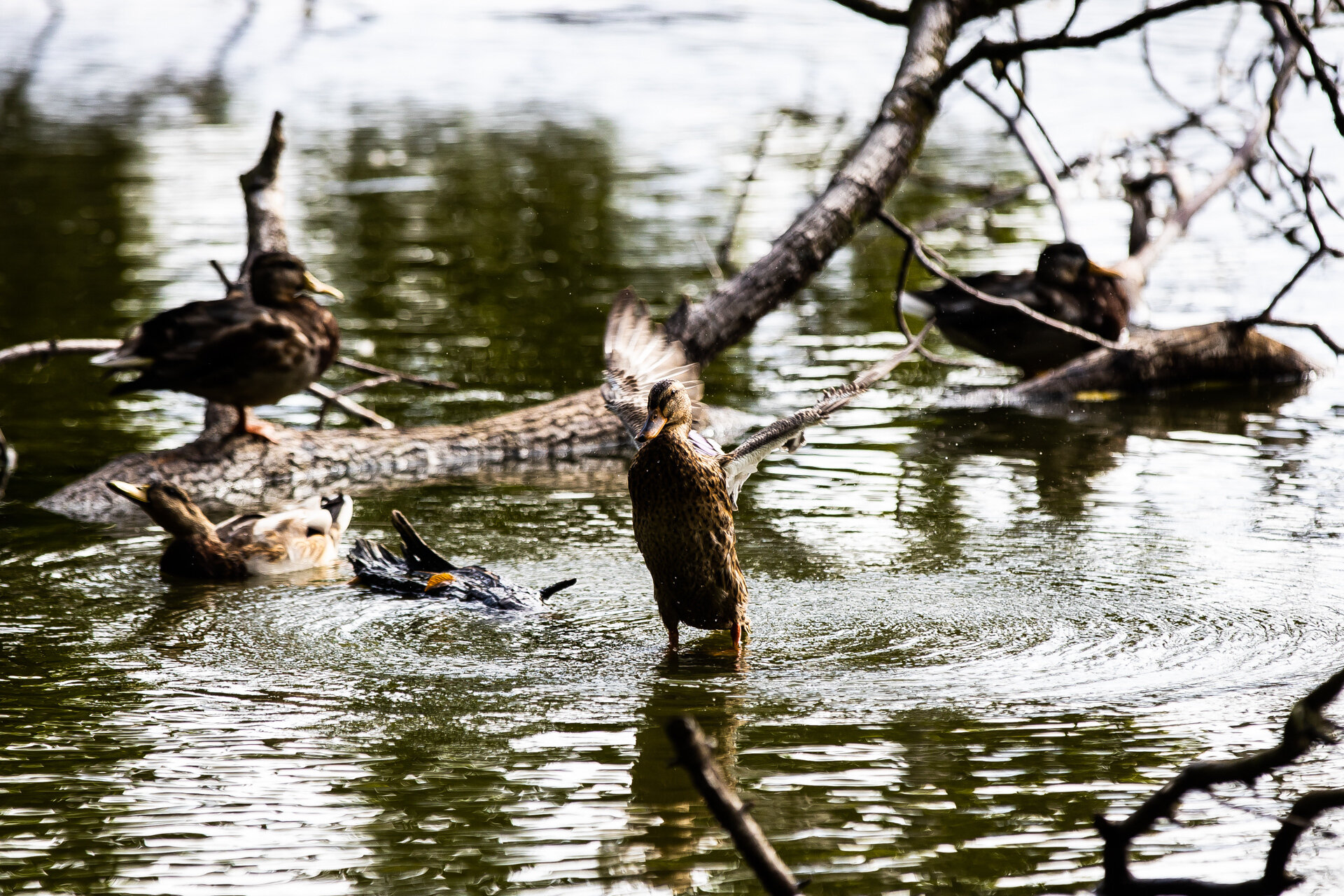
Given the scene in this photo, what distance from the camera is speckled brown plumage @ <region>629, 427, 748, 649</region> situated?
5.42 m

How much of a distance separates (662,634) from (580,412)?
3.18 m

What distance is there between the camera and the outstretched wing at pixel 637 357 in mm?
6324

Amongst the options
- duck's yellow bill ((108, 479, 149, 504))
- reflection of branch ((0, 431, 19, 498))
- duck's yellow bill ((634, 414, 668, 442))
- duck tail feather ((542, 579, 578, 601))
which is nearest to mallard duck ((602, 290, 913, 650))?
duck's yellow bill ((634, 414, 668, 442))

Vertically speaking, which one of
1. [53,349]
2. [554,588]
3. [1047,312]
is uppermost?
[1047,312]

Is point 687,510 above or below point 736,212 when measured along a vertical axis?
below

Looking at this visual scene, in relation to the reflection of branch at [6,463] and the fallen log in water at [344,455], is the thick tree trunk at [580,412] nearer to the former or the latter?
the fallen log in water at [344,455]

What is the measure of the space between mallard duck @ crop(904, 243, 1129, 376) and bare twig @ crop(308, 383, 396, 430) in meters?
3.35

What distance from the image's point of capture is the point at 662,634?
5762 millimetres

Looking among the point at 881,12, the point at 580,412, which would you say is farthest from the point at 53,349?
the point at 881,12

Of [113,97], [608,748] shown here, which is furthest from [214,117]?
[608,748]

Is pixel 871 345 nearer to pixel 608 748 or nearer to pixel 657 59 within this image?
pixel 608 748

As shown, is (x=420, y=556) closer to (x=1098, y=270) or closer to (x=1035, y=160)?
(x=1098, y=270)

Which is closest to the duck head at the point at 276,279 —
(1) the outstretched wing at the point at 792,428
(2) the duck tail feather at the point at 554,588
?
(2) the duck tail feather at the point at 554,588

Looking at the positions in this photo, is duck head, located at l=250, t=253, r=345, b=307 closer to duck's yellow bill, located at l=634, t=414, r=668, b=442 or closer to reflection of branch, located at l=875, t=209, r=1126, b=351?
reflection of branch, located at l=875, t=209, r=1126, b=351
